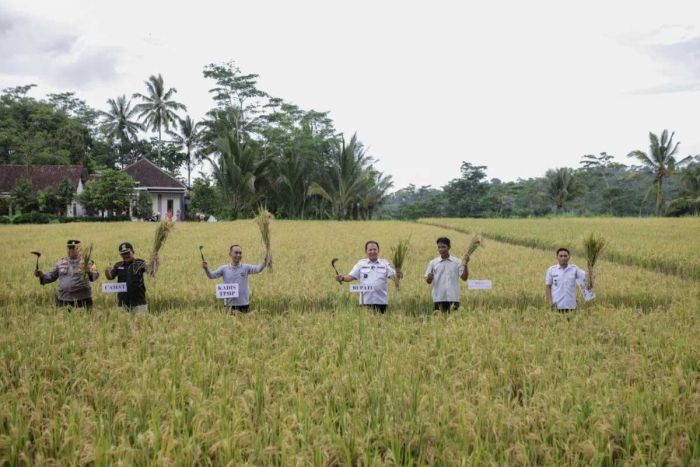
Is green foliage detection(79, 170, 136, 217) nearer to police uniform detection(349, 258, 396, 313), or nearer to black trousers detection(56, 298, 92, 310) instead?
black trousers detection(56, 298, 92, 310)

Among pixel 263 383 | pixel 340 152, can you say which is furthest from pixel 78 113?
pixel 263 383

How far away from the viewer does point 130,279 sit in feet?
23.2

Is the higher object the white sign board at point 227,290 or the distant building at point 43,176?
the distant building at point 43,176

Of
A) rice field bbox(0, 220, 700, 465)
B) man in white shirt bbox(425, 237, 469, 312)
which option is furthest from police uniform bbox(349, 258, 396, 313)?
man in white shirt bbox(425, 237, 469, 312)

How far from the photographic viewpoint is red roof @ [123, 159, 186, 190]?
49.1m

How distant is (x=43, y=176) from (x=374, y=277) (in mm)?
48272

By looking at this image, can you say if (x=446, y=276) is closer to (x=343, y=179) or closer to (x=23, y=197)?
(x=343, y=179)

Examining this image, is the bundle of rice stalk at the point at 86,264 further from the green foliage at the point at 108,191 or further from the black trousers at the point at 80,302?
the green foliage at the point at 108,191

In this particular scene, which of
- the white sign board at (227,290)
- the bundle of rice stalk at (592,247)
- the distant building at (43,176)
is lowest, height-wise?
the white sign board at (227,290)

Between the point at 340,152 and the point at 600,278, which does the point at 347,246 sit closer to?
the point at 600,278

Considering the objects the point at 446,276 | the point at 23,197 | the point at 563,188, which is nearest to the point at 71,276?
the point at 446,276

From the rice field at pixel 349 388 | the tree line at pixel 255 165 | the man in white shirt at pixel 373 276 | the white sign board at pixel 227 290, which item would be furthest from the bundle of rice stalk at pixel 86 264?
the tree line at pixel 255 165

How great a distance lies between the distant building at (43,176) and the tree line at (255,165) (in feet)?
5.59

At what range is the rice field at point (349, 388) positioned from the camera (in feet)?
10.3
